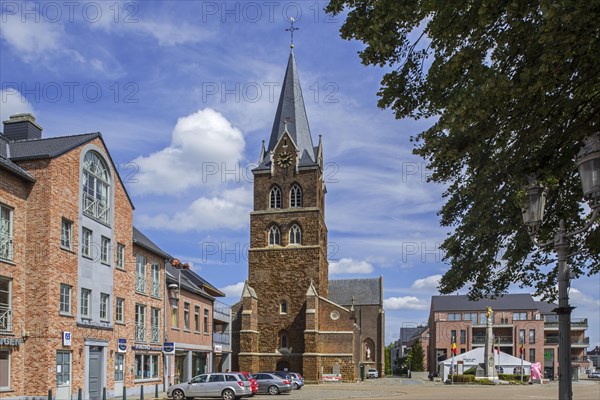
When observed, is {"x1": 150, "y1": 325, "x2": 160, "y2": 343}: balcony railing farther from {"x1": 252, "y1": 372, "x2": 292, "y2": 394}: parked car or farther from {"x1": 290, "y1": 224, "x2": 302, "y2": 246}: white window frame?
{"x1": 290, "y1": 224, "x2": 302, "y2": 246}: white window frame

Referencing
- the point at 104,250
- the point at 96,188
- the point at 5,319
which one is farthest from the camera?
the point at 104,250

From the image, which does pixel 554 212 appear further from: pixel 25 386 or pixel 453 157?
pixel 25 386

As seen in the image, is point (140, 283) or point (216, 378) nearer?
point (216, 378)

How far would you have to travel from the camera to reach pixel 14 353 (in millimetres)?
22875

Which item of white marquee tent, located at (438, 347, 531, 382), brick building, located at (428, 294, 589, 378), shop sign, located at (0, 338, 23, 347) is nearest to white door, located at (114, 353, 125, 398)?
shop sign, located at (0, 338, 23, 347)

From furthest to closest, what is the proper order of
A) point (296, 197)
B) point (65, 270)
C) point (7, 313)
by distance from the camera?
1. point (296, 197)
2. point (65, 270)
3. point (7, 313)

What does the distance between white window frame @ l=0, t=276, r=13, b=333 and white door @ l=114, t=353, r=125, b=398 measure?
788 centimetres

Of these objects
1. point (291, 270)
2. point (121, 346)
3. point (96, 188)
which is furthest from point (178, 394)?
point (291, 270)

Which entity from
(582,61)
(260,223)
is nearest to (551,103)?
(582,61)

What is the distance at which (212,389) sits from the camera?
29766mm

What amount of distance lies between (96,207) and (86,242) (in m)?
1.69

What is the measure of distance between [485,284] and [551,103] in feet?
24.9

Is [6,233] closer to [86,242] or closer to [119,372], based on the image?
[86,242]

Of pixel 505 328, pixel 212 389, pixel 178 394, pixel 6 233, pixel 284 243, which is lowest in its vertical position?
pixel 505 328
